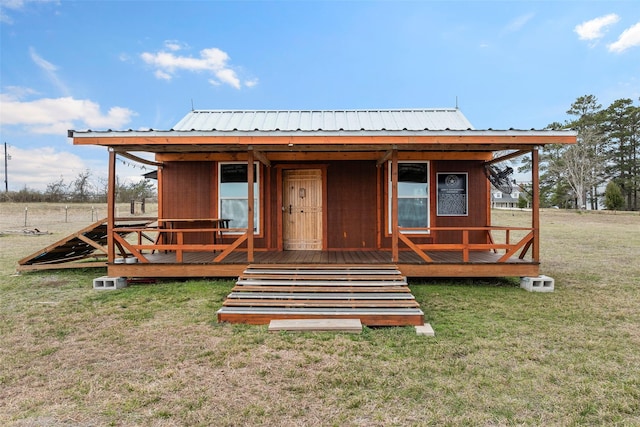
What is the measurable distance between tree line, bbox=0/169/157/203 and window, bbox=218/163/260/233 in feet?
68.6

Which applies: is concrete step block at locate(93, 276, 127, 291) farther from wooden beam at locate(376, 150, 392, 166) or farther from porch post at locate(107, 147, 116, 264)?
wooden beam at locate(376, 150, 392, 166)

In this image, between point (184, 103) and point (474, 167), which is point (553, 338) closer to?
point (474, 167)

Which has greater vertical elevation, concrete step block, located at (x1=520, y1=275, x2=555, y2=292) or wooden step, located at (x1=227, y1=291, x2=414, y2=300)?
wooden step, located at (x1=227, y1=291, x2=414, y2=300)

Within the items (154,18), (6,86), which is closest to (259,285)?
(154,18)

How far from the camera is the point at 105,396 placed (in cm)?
257

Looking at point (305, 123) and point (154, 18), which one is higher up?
point (154, 18)

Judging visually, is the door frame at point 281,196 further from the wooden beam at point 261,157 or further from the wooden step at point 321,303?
the wooden step at point 321,303

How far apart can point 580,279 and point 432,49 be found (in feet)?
43.1

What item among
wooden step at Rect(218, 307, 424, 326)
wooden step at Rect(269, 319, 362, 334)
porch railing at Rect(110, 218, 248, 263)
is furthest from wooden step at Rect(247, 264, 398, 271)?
wooden step at Rect(269, 319, 362, 334)

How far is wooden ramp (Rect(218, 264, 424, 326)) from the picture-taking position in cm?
413

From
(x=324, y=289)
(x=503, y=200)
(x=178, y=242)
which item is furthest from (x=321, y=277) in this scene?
(x=503, y=200)

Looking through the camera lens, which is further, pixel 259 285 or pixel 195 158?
pixel 195 158

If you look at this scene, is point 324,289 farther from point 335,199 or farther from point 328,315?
point 335,199

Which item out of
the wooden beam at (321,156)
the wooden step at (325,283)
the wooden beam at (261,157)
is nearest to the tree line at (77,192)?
the wooden beam at (321,156)
